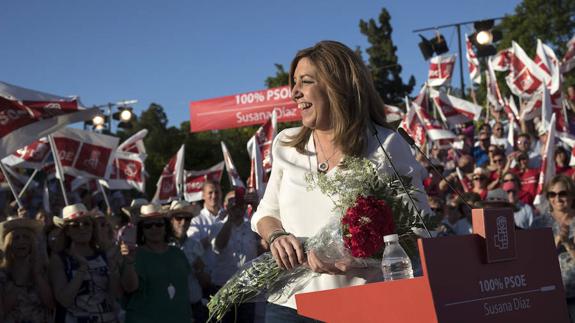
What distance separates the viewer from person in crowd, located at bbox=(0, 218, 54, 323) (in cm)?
703

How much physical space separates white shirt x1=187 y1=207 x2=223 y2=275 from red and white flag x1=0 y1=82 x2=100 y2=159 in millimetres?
1923

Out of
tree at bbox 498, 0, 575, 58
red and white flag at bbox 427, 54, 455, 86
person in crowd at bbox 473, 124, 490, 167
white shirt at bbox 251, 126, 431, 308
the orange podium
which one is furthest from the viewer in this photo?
tree at bbox 498, 0, 575, 58

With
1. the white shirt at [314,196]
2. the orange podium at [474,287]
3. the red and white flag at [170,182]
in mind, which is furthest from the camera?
the red and white flag at [170,182]

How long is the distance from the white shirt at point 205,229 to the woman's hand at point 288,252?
684cm

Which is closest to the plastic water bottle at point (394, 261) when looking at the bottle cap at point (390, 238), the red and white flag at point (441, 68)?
the bottle cap at point (390, 238)

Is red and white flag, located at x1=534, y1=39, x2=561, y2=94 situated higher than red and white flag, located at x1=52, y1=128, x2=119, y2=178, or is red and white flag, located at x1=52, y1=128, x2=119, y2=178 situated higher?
red and white flag, located at x1=534, y1=39, x2=561, y2=94

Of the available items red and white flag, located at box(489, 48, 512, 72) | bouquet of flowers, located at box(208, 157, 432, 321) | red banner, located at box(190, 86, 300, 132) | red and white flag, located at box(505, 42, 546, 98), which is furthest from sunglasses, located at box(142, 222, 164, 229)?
red and white flag, located at box(489, 48, 512, 72)

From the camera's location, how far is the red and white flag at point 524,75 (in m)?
17.3

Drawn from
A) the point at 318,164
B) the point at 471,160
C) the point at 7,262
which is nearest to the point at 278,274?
the point at 318,164

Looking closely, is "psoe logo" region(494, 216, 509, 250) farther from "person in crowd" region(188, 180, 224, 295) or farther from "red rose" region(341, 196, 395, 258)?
"person in crowd" region(188, 180, 224, 295)

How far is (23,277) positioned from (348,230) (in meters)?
4.90

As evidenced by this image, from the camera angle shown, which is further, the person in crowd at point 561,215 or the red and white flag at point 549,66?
the red and white flag at point 549,66

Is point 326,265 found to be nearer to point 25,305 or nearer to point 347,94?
point 347,94

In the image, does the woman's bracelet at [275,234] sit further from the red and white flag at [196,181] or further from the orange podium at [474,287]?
the red and white flag at [196,181]
